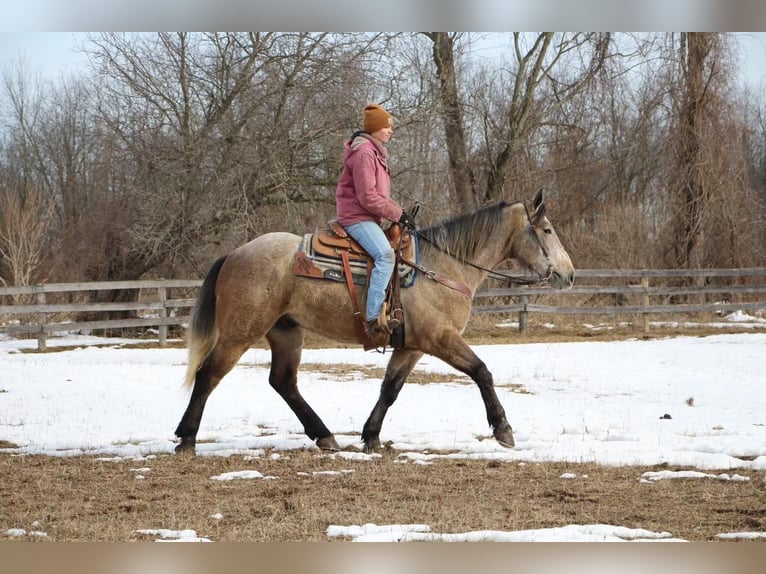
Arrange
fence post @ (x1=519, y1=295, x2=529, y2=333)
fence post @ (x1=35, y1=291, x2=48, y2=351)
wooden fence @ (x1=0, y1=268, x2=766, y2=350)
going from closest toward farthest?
fence post @ (x1=35, y1=291, x2=48, y2=351) → wooden fence @ (x1=0, y1=268, x2=766, y2=350) → fence post @ (x1=519, y1=295, x2=529, y2=333)

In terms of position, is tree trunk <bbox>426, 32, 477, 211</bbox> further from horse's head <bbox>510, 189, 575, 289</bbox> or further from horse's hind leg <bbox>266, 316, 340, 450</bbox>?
horse's hind leg <bbox>266, 316, 340, 450</bbox>

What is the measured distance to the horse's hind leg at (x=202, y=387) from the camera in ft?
18.2

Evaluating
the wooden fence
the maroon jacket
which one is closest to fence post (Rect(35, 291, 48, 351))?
the wooden fence

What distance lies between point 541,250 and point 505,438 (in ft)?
3.76

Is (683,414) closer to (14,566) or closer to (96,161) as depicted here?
(14,566)

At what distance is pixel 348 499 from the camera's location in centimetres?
443

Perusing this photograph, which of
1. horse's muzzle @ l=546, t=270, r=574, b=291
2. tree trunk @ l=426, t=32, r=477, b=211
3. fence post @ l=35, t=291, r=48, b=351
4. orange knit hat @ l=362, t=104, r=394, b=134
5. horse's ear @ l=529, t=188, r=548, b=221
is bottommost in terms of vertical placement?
fence post @ l=35, t=291, r=48, b=351

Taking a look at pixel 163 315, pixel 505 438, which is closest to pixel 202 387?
pixel 505 438

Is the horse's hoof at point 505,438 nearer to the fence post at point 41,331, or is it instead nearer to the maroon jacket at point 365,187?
the maroon jacket at point 365,187

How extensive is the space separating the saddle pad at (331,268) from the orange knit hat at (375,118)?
0.74 meters

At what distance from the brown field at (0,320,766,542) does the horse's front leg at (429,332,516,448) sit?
297 millimetres

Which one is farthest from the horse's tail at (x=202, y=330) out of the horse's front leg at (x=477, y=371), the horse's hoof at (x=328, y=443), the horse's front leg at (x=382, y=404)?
the horse's front leg at (x=477, y=371)

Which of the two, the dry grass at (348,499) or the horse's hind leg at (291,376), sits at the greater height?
the horse's hind leg at (291,376)

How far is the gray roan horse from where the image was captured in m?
5.45
